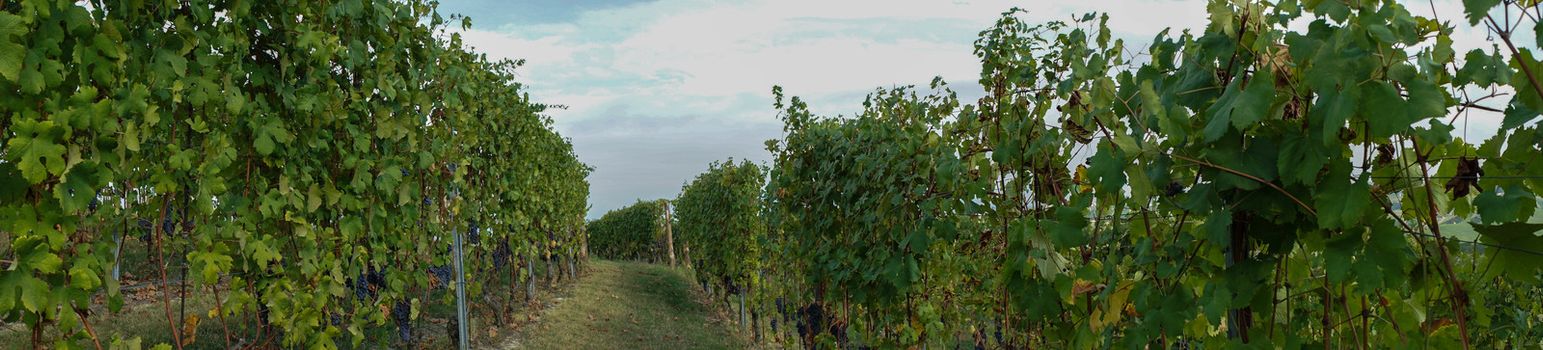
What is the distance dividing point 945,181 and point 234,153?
2.61 meters

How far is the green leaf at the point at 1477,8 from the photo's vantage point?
1.28m

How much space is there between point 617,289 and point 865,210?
1274cm

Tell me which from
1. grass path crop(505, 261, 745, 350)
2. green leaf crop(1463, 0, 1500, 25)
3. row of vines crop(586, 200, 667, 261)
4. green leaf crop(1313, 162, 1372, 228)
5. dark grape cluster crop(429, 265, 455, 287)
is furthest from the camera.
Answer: row of vines crop(586, 200, 667, 261)

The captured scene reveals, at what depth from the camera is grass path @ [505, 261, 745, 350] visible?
34.2ft

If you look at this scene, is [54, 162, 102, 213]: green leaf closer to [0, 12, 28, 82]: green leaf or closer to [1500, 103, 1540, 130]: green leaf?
[0, 12, 28, 82]: green leaf

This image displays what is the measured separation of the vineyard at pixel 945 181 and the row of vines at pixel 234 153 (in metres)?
0.01

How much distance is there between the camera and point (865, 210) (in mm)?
5023

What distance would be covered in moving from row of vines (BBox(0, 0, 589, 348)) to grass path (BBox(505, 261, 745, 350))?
15.7 feet

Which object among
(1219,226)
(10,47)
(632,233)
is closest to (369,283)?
(10,47)

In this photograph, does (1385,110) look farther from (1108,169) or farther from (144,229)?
(144,229)

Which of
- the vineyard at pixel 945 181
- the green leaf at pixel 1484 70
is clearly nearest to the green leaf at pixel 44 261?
the vineyard at pixel 945 181

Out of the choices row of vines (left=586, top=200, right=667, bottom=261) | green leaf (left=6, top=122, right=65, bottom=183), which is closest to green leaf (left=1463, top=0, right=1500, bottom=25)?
green leaf (left=6, top=122, right=65, bottom=183)

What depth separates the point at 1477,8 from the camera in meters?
1.29

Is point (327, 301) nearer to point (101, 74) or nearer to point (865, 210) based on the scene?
point (101, 74)
